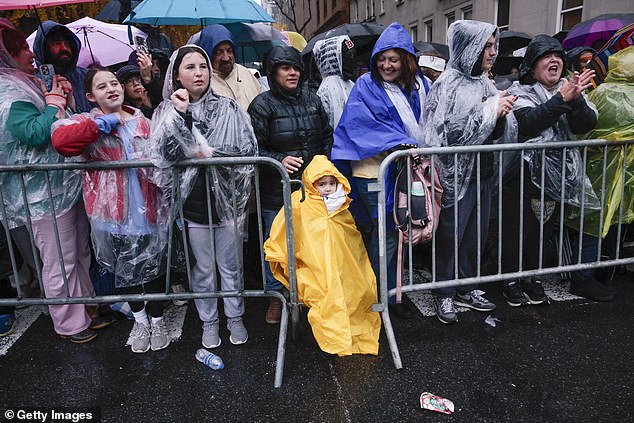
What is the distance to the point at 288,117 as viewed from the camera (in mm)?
3473

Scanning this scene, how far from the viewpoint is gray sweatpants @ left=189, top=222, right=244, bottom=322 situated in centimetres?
319

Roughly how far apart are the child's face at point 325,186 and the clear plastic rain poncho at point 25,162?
1.60m

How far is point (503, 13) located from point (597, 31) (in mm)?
7265

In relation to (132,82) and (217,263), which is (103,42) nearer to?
(132,82)

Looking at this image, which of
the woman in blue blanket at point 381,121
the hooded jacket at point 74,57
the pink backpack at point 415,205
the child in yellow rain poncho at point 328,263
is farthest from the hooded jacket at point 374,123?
the hooded jacket at point 74,57

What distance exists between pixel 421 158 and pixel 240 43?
4130 millimetres

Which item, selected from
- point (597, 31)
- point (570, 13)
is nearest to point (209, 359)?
point (597, 31)

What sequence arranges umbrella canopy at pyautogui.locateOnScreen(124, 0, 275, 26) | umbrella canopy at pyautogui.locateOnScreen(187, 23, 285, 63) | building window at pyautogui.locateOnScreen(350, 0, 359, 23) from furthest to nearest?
building window at pyautogui.locateOnScreen(350, 0, 359, 23), umbrella canopy at pyautogui.locateOnScreen(187, 23, 285, 63), umbrella canopy at pyautogui.locateOnScreen(124, 0, 275, 26)

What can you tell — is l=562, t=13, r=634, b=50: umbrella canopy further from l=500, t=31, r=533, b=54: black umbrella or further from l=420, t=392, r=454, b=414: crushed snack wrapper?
l=420, t=392, r=454, b=414: crushed snack wrapper

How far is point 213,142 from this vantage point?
3.10 m

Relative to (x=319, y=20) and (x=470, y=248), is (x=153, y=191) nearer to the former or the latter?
(x=470, y=248)

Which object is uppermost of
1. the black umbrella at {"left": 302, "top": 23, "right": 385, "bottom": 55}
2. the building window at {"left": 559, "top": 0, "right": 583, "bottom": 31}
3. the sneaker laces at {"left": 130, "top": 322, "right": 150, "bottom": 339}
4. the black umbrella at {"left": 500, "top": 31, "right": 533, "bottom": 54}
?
the building window at {"left": 559, "top": 0, "right": 583, "bottom": 31}

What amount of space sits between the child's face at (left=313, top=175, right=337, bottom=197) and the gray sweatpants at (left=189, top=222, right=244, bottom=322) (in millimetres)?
645

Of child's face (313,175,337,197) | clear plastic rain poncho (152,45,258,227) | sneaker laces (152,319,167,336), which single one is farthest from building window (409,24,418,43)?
sneaker laces (152,319,167,336)
